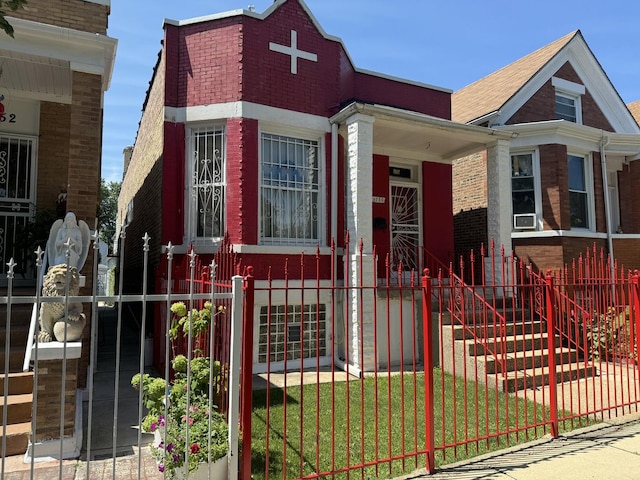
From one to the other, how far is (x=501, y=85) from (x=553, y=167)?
355cm

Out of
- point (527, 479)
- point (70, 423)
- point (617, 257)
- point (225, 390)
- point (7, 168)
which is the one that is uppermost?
point (7, 168)

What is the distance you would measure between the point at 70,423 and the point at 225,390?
1.74 meters

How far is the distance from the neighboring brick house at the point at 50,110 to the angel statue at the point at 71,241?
0.39 m

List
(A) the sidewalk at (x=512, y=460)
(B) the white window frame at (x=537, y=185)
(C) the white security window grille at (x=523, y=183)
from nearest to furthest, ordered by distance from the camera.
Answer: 1. (A) the sidewalk at (x=512, y=460)
2. (B) the white window frame at (x=537, y=185)
3. (C) the white security window grille at (x=523, y=183)

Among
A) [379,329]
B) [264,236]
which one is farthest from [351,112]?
[379,329]

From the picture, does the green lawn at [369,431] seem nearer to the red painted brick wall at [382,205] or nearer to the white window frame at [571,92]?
the red painted brick wall at [382,205]

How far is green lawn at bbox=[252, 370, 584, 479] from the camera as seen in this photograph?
3.98 metres

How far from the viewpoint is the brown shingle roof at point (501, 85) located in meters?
12.2

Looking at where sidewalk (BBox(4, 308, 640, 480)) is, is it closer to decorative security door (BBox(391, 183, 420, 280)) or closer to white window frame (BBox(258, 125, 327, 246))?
white window frame (BBox(258, 125, 327, 246))

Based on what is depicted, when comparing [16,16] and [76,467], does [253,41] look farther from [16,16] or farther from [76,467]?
[76,467]

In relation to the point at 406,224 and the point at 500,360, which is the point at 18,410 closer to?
the point at 500,360

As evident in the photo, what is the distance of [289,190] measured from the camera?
869cm

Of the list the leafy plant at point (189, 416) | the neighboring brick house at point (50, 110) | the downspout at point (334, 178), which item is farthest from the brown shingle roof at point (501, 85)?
the leafy plant at point (189, 416)

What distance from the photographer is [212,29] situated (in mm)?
8398
